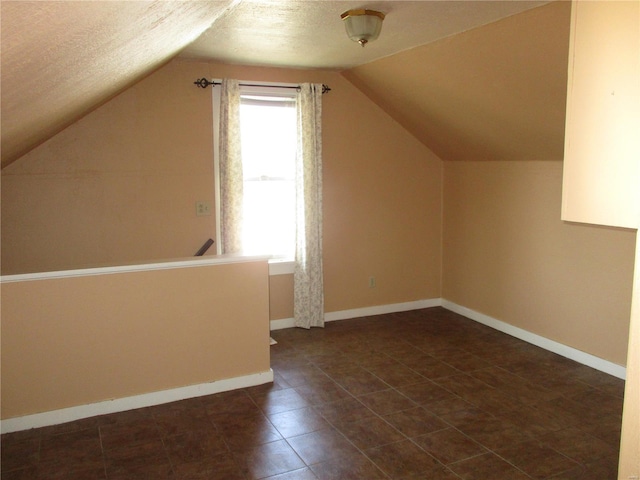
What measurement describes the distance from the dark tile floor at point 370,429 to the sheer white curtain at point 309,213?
0.77m

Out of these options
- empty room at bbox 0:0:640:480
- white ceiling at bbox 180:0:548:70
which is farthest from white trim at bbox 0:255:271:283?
white ceiling at bbox 180:0:548:70

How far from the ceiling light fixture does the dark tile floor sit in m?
2.30

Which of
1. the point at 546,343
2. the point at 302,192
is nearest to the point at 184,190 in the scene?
the point at 302,192

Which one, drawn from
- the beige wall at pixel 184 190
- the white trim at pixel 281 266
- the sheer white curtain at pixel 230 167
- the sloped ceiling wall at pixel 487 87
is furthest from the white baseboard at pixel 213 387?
the sloped ceiling wall at pixel 487 87

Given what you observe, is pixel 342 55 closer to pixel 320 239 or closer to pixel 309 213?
pixel 309 213

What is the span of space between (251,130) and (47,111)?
2299mm

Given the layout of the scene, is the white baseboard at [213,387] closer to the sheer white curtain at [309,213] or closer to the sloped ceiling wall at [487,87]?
the sheer white curtain at [309,213]

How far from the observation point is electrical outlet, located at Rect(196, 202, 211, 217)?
14.9 ft

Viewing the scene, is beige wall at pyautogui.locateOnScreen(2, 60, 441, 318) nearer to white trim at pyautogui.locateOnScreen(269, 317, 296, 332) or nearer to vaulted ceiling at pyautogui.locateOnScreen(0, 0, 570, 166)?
white trim at pyautogui.locateOnScreen(269, 317, 296, 332)

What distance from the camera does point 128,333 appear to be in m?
3.27

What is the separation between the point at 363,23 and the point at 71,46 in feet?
5.94

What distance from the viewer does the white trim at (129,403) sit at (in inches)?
121

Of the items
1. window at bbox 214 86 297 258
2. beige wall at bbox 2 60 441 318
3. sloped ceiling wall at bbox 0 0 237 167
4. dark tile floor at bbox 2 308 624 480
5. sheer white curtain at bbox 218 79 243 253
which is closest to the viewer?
sloped ceiling wall at bbox 0 0 237 167

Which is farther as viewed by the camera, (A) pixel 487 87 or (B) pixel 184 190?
(B) pixel 184 190
